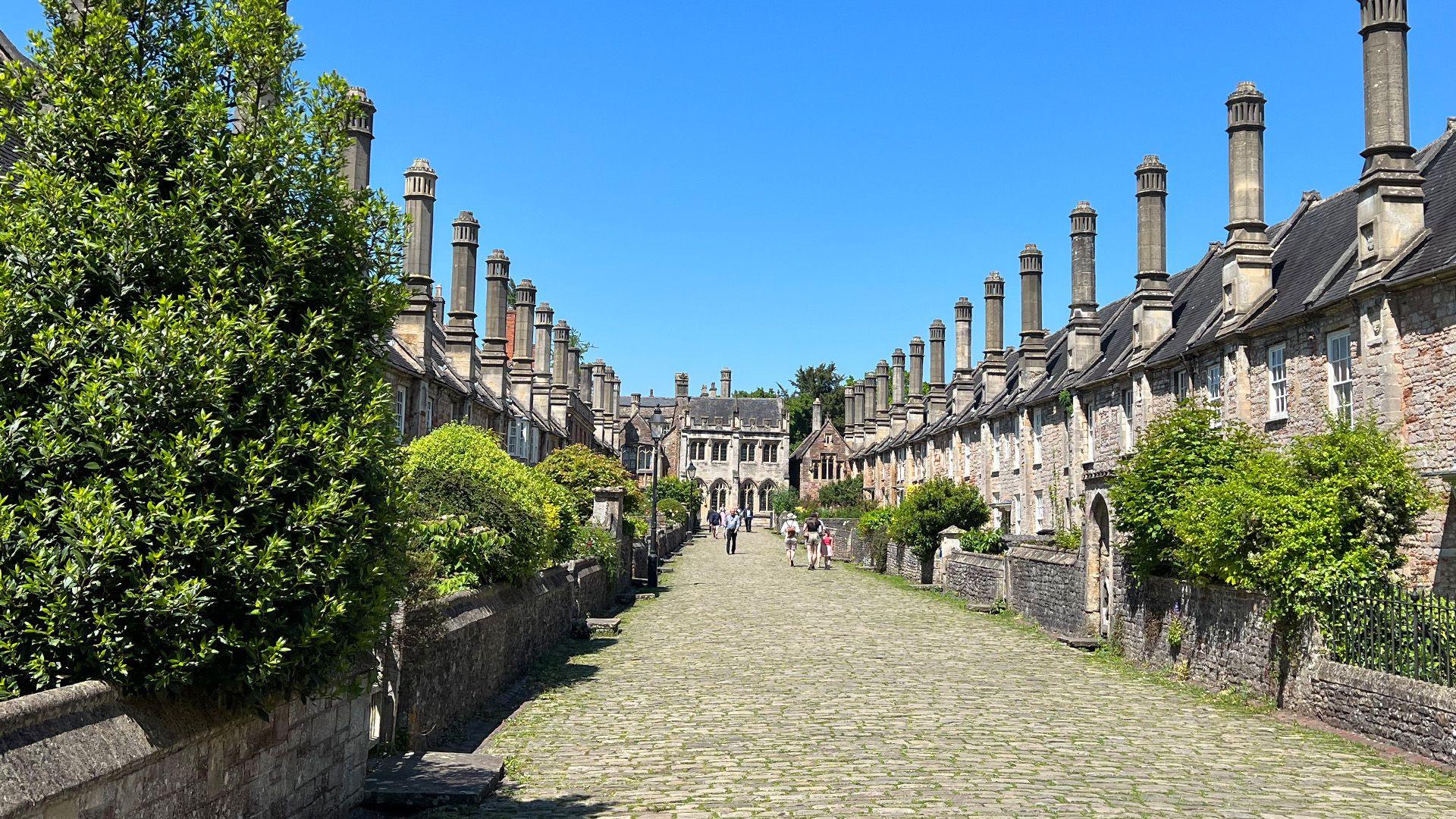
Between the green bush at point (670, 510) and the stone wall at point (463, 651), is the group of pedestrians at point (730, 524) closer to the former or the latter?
the green bush at point (670, 510)

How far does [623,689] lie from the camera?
45.2 ft

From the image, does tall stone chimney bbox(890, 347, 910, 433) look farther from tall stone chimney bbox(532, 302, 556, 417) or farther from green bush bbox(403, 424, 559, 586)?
green bush bbox(403, 424, 559, 586)

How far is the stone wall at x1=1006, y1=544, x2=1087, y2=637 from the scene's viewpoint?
19719mm

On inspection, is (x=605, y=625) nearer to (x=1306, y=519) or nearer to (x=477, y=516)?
(x=477, y=516)

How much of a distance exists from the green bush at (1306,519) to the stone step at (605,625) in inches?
381

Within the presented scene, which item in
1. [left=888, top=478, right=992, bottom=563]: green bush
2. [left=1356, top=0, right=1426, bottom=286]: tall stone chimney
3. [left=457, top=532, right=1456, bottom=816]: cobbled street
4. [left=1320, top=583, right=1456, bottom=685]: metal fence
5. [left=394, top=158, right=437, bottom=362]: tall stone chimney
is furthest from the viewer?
→ [left=888, top=478, right=992, bottom=563]: green bush

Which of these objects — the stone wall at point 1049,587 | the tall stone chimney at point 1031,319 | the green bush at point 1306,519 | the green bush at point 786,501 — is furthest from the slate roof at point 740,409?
the green bush at point 1306,519

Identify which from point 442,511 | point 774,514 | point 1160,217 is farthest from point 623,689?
point 774,514

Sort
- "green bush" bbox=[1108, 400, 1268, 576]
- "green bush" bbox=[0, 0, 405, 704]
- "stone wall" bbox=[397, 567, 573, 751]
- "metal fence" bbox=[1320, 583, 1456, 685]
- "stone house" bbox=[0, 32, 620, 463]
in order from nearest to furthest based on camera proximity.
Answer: "green bush" bbox=[0, 0, 405, 704] < "stone wall" bbox=[397, 567, 573, 751] < "metal fence" bbox=[1320, 583, 1456, 685] < "green bush" bbox=[1108, 400, 1268, 576] < "stone house" bbox=[0, 32, 620, 463]

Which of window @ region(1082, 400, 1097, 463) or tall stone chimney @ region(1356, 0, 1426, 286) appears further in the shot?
window @ region(1082, 400, 1097, 463)

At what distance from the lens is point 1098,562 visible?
19.0m

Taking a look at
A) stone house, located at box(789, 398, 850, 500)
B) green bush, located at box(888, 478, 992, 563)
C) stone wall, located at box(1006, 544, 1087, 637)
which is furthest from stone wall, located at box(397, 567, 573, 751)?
stone house, located at box(789, 398, 850, 500)

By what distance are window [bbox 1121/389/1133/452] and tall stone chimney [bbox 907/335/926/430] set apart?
2768 cm

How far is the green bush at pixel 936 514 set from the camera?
3183 cm
